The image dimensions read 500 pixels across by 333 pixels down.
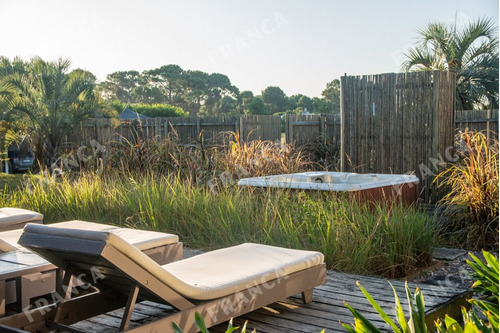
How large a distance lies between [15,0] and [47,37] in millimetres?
590

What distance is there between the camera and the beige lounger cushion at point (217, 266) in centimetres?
249

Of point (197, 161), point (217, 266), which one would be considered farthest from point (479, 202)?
point (197, 161)

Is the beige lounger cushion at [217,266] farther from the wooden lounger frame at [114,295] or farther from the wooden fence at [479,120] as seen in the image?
the wooden fence at [479,120]

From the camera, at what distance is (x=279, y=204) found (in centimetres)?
548

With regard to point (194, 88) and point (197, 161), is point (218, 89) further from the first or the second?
point (197, 161)

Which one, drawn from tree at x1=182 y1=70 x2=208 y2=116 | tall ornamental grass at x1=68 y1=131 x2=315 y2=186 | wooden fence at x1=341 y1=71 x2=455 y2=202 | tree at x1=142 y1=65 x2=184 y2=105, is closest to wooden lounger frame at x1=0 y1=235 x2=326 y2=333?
tall ornamental grass at x1=68 y1=131 x2=315 y2=186

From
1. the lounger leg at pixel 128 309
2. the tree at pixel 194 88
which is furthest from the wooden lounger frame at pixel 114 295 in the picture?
the tree at pixel 194 88

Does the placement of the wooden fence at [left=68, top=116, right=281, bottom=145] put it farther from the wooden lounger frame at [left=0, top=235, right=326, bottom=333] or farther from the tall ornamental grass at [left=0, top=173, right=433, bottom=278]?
the wooden lounger frame at [left=0, top=235, right=326, bottom=333]

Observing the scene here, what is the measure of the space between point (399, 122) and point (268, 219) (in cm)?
413

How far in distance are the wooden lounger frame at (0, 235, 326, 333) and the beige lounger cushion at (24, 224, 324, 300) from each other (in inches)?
1.2

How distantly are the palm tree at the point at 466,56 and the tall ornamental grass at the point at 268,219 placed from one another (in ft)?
37.2

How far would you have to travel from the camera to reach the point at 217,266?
3.16 m

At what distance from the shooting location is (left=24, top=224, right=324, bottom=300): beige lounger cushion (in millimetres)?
2486

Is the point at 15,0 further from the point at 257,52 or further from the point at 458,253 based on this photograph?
the point at 458,253
